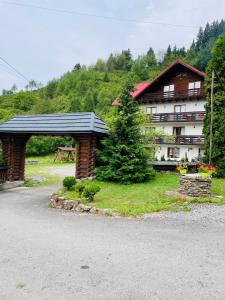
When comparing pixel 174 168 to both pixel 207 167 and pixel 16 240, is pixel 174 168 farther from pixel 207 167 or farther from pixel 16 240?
pixel 16 240

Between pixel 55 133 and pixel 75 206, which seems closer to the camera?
pixel 75 206

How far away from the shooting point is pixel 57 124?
16078mm

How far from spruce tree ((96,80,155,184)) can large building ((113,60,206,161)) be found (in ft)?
43.8

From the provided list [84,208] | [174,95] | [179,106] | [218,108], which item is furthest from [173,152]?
[84,208]

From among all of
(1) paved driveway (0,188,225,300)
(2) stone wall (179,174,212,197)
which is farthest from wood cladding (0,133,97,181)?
(1) paved driveway (0,188,225,300)

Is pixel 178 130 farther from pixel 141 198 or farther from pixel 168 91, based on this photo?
pixel 141 198

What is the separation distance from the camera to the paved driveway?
423 centimetres

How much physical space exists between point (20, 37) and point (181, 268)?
46.2ft

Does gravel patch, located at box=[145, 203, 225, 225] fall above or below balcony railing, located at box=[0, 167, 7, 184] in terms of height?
below

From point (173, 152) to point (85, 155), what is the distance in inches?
721

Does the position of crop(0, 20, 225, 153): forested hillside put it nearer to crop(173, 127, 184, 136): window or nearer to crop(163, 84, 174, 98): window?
crop(163, 84, 174, 98): window

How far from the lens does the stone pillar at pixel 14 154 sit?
17.3 metres

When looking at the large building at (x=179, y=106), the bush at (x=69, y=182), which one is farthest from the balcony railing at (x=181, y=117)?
the bush at (x=69, y=182)

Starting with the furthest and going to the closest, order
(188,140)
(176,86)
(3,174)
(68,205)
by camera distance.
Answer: (176,86) < (188,140) < (3,174) < (68,205)
